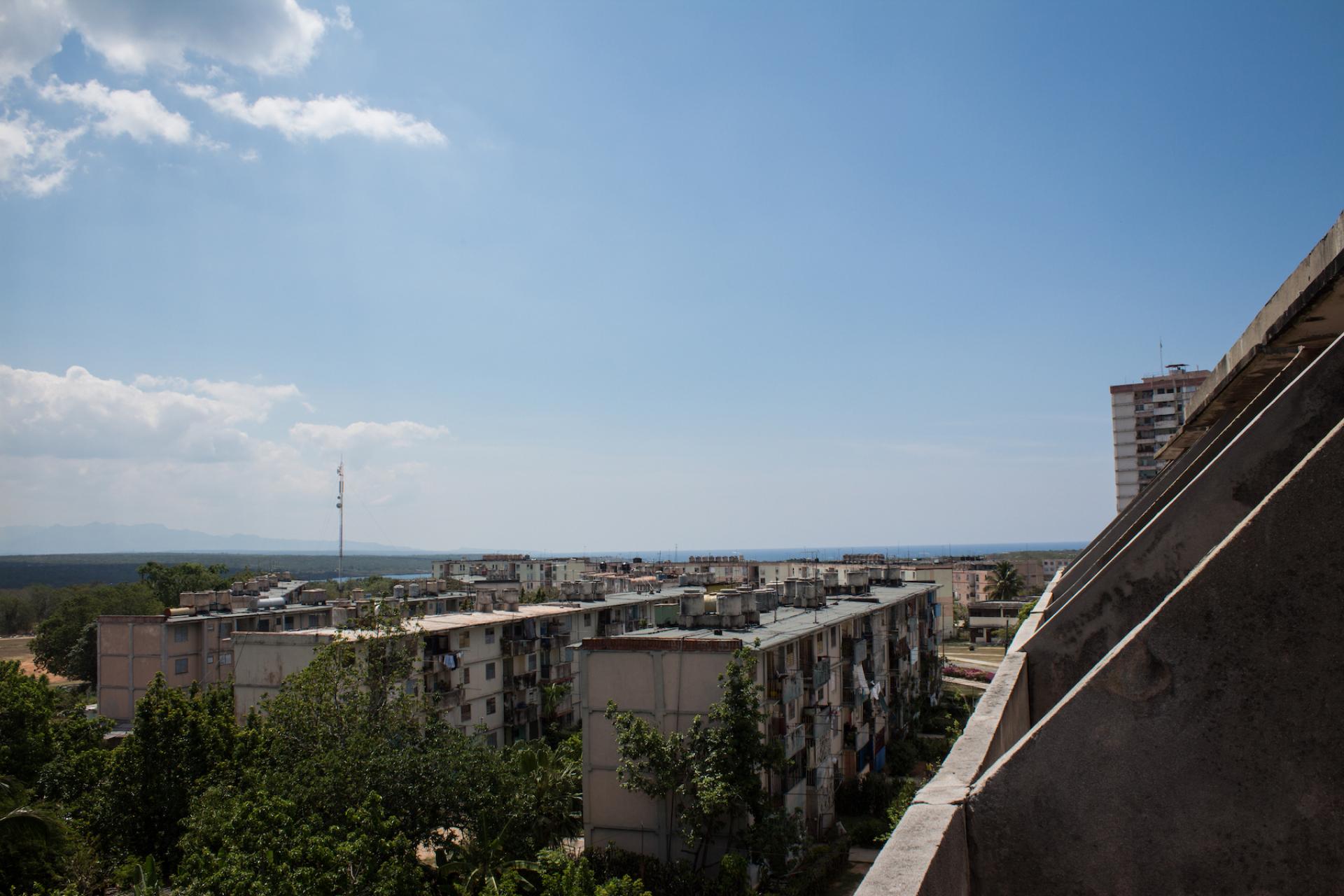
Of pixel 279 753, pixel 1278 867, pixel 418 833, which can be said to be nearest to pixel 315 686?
pixel 279 753

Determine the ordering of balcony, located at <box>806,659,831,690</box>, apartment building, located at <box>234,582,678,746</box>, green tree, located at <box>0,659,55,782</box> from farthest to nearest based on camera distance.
→ 1. apartment building, located at <box>234,582,678,746</box>
2. balcony, located at <box>806,659,831,690</box>
3. green tree, located at <box>0,659,55,782</box>

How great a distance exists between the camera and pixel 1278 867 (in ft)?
9.81

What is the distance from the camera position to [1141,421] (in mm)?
88312

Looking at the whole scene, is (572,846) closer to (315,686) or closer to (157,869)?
(315,686)

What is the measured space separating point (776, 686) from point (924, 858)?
25656 millimetres

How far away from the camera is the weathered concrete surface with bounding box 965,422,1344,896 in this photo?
294 centimetres

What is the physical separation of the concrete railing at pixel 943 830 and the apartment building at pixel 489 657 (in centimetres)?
2589

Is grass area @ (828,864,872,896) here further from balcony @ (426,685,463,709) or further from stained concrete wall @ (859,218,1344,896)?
stained concrete wall @ (859,218,1344,896)

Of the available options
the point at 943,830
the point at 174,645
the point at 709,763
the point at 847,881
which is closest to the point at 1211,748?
the point at 943,830

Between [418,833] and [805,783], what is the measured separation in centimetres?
1302

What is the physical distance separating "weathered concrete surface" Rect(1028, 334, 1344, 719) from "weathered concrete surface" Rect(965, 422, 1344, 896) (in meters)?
1.53

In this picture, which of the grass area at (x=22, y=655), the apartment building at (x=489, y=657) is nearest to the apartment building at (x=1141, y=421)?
the apartment building at (x=489, y=657)

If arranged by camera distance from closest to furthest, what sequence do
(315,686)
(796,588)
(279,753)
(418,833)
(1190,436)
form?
(1190,436)
(418,833)
(279,753)
(315,686)
(796,588)

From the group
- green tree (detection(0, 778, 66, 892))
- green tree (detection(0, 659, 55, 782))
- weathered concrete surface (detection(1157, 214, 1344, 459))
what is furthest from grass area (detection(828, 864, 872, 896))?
Answer: green tree (detection(0, 659, 55, 782))
